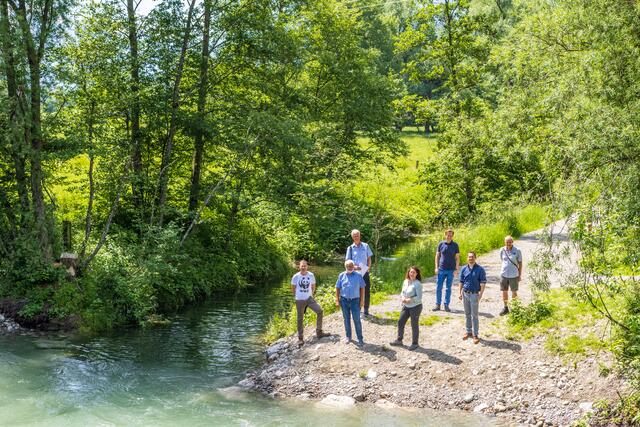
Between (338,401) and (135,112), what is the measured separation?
13723mm

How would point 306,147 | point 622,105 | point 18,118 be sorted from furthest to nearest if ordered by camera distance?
1. point 306,147
2. point 18,118
3. point 622,105

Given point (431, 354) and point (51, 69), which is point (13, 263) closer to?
point (51, 69)

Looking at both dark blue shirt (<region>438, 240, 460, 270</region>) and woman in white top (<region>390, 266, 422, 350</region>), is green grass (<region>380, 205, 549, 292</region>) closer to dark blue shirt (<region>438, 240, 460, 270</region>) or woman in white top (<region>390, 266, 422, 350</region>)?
dark blue shirt (<region>438, 240, 460, 270</region>)

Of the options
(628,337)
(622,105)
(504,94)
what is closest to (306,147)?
(504,94)

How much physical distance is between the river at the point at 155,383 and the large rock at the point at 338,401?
20cm

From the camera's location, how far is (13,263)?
17.8 m

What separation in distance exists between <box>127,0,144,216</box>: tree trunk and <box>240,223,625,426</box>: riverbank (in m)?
10.1

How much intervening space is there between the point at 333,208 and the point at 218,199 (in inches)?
187

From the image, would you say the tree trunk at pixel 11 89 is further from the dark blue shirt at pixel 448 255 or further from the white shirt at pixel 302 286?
the dark blue shirt at pixel 448 255

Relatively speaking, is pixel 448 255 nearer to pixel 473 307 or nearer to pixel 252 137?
pixel 473 307

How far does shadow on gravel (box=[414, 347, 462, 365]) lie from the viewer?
12.4m

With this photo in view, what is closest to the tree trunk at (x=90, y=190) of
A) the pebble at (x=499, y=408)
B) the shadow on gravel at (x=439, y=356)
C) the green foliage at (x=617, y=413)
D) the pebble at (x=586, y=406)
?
the shadow on gravel at (x=439, y=356)

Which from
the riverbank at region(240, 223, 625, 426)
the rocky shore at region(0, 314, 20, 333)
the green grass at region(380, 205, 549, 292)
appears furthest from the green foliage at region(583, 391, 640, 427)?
the rocky shore at region(0, 314, 20, 333)

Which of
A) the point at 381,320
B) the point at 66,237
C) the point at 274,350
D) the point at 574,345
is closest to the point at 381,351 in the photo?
the point at 381,320
